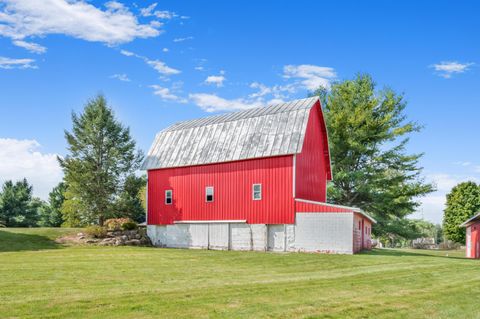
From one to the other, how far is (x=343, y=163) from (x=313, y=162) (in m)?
10.5

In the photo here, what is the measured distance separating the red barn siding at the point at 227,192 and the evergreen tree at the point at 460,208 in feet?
132

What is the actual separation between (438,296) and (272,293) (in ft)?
13.7

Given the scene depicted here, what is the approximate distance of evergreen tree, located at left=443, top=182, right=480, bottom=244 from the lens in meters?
59.7

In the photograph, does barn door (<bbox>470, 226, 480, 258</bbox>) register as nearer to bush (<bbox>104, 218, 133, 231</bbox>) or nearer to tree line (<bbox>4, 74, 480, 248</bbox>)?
tree line (<bbox>4, 74, 480, 248</bbox>)

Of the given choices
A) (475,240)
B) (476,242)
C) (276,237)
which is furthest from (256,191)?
(475,240)

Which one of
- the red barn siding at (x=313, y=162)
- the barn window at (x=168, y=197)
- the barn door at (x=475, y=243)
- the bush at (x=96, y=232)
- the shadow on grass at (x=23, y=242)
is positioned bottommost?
the barn door at (x=475, y=243)

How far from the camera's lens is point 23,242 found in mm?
29109

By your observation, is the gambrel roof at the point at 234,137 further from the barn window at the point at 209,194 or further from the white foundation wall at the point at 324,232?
the white foundation wall at the point at 324,232

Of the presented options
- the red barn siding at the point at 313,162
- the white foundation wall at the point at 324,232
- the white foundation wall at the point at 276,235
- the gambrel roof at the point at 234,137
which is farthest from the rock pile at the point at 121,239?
the red barn siding at the point at 313,162

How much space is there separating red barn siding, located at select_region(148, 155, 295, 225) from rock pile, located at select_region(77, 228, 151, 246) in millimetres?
1463

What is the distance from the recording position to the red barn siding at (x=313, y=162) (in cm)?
2804

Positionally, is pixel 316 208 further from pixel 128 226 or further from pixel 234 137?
pixel 128 226

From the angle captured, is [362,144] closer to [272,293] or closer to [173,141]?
[173,141]

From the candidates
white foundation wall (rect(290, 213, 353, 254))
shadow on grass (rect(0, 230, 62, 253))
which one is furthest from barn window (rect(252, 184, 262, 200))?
shadow on grass (rect(0, 230, 62, 253))
